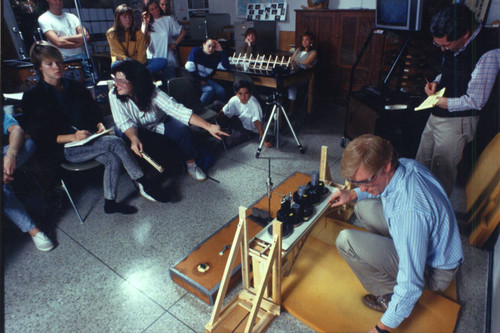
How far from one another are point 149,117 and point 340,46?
10.8 feet

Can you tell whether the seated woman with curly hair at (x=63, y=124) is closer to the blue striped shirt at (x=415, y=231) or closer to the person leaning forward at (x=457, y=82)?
the blue striped shirt at (x=415, y=231)

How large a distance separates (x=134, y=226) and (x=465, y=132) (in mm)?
2451

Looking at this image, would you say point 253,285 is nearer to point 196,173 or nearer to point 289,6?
point 196,173

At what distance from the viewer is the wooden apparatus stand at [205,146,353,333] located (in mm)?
1387

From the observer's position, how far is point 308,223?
1701 millimetres

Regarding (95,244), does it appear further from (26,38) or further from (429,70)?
(26,38)

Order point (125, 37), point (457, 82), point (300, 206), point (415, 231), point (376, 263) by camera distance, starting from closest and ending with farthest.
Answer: point (415, 231) < point (376, 263) < point (300, 206) < point (457, 82) < point (125, 37)

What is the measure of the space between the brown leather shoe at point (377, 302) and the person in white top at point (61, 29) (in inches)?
154

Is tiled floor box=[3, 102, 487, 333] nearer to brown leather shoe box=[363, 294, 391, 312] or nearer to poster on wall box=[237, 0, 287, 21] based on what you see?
brown leather shoe box=[363, 294, 391, 312]

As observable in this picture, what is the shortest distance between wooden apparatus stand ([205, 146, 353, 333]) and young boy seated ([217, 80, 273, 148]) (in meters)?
1.91

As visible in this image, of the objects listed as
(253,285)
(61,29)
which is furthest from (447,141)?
(61,29)

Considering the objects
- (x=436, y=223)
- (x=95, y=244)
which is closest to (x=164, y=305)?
(x=95, y=244)

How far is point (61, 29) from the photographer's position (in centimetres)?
347

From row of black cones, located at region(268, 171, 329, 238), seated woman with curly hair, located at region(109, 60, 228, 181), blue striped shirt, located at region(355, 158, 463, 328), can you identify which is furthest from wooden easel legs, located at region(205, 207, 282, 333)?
seated woman with curly hair, located at region(109, 60, 228, 181)
